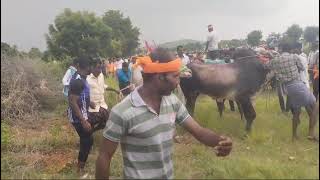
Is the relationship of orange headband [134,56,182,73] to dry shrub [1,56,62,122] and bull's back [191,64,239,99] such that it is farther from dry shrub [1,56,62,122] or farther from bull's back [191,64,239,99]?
dry shrub [1,56,62,122]

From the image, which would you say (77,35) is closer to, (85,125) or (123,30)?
(123,30)

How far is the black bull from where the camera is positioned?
335 inches

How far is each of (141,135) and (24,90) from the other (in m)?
7.85

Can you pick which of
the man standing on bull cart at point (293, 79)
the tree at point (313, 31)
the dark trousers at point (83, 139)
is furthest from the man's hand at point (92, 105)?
A: the tree at point (313, 31)

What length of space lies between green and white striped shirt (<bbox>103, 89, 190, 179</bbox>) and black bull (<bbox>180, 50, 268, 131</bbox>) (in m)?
5.12

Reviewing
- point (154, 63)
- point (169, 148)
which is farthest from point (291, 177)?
point (154, 63)

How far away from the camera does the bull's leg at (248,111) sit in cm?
829

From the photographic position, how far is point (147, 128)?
326cm

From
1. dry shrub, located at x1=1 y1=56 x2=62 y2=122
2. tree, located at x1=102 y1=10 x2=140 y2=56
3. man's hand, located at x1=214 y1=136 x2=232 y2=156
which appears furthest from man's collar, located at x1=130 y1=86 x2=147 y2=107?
tree, located at x1=102 y1=10 x2=140 y2=56

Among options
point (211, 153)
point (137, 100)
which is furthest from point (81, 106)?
point (137, 100)

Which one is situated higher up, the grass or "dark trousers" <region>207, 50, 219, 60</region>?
"dark trousers" <region>207, 50, 219, 60</region>

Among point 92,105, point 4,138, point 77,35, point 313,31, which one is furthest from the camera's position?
point 77,35

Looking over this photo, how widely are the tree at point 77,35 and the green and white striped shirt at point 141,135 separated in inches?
1217

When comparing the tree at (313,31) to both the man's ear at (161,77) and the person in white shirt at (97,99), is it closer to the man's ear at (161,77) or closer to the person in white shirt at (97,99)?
the man's ear at (161,77)
